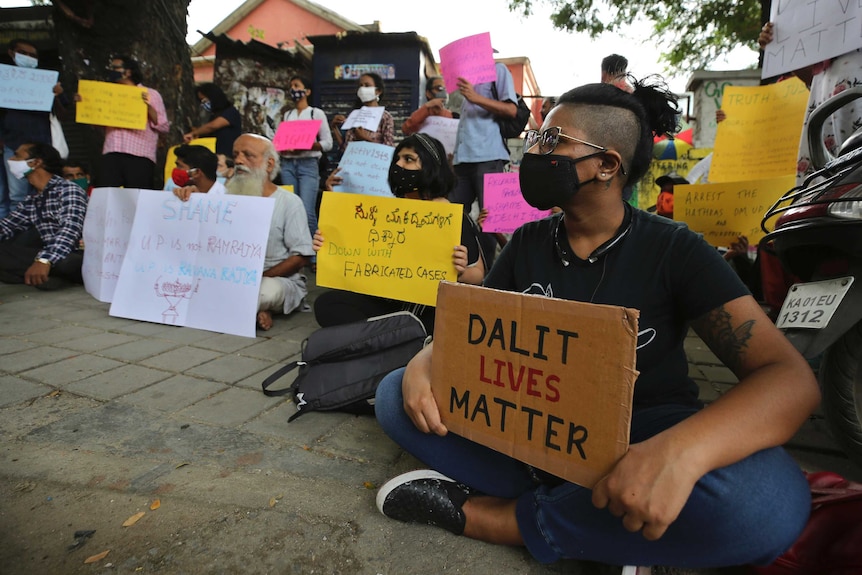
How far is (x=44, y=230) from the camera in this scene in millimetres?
4797

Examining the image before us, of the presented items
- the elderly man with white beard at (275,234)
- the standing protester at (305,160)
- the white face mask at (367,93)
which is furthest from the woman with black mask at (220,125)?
the elderly man with white beard at (275,234)

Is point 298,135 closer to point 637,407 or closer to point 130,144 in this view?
point 130,144

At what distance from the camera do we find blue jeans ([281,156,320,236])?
541cm

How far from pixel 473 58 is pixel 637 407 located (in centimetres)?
310

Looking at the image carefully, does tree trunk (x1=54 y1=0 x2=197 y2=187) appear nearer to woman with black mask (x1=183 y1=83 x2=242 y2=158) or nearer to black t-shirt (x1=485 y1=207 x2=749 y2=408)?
woman with black mask (x1=183 y1=83 x2=242 y2=158)

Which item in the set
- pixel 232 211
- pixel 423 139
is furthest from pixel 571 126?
pixel 232 211

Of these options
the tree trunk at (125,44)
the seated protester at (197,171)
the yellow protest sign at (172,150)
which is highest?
the tree trunk at (125,44)

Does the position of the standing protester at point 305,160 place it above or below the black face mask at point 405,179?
above

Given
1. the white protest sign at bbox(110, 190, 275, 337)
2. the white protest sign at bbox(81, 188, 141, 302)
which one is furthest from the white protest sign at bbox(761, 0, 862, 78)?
the white protest sign at bbox(81, 188, 141, 302)

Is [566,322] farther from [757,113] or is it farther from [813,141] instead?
[757,113]

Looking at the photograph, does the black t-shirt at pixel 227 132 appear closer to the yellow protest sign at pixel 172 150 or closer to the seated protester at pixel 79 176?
the yellow protest sign at pixel 172 150

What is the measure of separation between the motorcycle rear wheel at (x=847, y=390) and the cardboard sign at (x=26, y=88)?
22.1ft

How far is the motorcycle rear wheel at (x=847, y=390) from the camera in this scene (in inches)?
62.1

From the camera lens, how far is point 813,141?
212 centimetres
